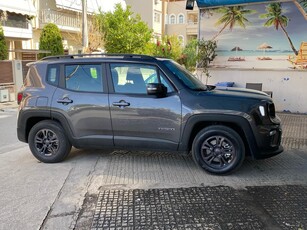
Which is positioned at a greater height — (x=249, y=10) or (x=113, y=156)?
(x=249, y=10)

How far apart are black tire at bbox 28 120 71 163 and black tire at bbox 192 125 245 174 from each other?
7.37 feet

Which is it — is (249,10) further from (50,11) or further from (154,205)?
(50,11)

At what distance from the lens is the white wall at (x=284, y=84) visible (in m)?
9.69

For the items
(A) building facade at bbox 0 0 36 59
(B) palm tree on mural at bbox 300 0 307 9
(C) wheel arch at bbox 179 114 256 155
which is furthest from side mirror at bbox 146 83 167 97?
(A) building facade at bbox 0 0 36 59

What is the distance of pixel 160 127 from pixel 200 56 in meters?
6.16

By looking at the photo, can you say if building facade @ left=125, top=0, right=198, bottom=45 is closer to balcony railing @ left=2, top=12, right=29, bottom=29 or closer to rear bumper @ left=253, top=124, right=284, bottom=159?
balcony railing @ left=2, top=12, right=29, bottom=29

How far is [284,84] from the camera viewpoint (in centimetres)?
984

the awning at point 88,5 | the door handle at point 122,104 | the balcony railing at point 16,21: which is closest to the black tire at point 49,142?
the door handle at point 122,104

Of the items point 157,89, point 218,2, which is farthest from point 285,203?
point 218,2

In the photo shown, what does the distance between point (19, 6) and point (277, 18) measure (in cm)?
1656

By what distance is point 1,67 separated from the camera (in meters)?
13.6

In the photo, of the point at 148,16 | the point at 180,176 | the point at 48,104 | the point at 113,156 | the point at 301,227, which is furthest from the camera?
the point at 148,16

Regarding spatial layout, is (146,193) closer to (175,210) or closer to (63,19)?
(175,210)

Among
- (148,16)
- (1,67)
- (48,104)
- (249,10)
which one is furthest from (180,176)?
(148,16)
